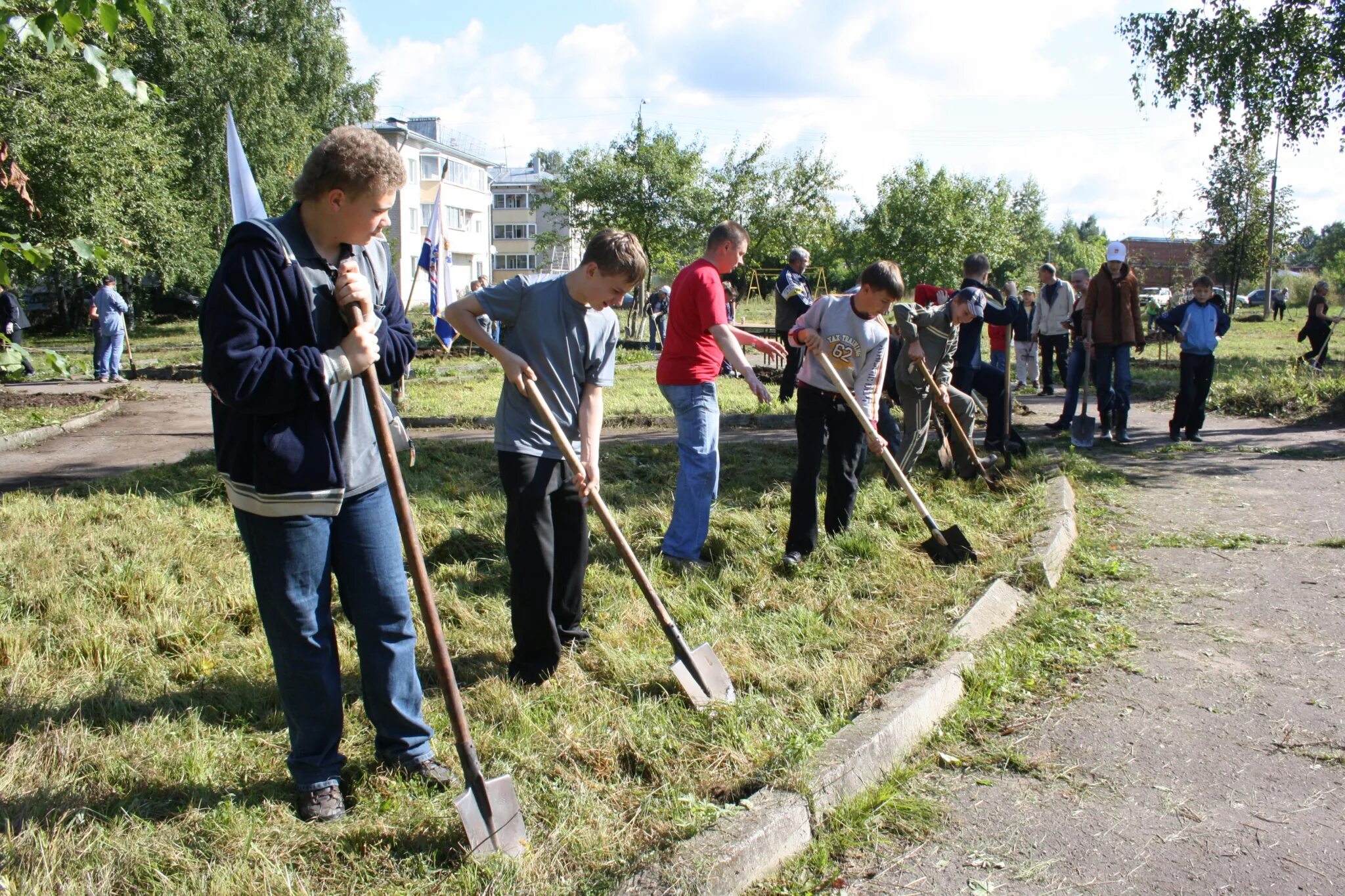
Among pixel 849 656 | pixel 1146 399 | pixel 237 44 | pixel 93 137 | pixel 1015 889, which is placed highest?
pixel 237 44

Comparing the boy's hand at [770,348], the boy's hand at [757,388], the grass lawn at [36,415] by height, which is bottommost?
the grass lawn at [36,415]

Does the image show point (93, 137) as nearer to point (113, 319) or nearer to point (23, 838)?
point (113, 319)

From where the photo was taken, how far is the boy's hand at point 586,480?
3703 millimetres

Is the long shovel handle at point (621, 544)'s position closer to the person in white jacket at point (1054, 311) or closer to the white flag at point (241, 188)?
the white flag at point (241, 188)

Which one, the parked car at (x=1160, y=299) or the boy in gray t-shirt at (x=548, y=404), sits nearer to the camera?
the boy in gray t-shirt at (x=548, y=404)

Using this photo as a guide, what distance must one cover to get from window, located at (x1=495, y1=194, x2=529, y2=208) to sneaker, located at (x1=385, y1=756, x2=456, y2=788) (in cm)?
8326

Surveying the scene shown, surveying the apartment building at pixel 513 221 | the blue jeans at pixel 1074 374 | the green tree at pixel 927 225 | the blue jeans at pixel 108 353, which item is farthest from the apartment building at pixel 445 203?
the blue jeans at pixel 1074 374

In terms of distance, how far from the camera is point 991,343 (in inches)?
511

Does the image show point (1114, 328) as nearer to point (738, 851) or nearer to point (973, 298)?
point (973, 298)

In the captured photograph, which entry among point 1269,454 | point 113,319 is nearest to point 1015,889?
point 1269,454

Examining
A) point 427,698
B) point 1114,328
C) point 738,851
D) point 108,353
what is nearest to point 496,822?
point 738,851

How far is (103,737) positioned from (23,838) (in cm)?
73

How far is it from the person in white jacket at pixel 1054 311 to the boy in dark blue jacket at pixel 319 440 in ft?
40.3

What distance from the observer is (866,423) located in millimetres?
5324
